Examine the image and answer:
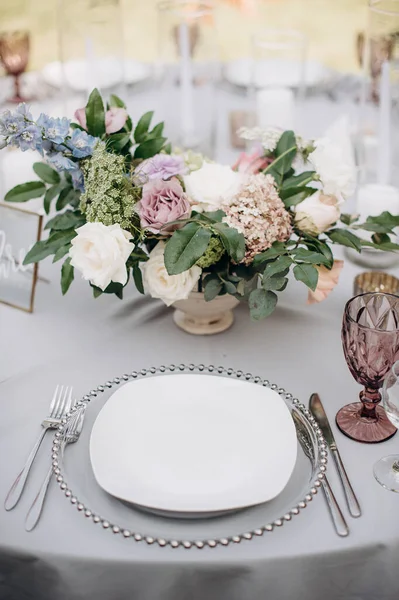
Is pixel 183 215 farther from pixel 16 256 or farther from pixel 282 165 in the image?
pixel 16 256

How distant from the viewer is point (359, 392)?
3.19ft

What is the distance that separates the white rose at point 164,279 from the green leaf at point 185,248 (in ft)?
0.23

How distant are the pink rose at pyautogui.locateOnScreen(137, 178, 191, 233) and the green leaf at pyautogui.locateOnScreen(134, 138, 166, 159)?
146mm

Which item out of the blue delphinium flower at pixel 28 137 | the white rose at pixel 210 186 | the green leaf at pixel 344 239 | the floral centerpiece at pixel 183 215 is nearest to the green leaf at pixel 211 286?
the floral centerpiece at pixel 183 215

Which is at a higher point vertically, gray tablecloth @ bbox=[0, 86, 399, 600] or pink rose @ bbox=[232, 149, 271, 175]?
pink rose @ bbox=[232, 149, 271, 175]

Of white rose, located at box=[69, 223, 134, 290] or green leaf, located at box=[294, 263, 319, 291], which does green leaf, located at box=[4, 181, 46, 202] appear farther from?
green leaf, located at box=[294, 263, 319, 291]

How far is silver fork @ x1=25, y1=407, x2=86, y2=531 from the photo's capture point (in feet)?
2.45

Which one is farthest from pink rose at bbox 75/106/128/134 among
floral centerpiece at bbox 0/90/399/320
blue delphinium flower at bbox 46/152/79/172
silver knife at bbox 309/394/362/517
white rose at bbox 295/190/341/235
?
silver knife at bbox 309/394/362/517

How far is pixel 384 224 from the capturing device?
43.5 inches

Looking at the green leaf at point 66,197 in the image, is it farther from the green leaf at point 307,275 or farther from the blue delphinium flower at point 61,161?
A: the green leaf at point 307,275

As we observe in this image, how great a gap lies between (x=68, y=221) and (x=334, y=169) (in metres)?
0.43

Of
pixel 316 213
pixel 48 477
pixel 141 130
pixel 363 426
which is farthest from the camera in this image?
pixel 141 130

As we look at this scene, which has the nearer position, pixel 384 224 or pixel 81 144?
pixel 81 144

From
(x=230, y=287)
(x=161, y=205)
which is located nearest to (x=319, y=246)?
(x=230, y=287)
